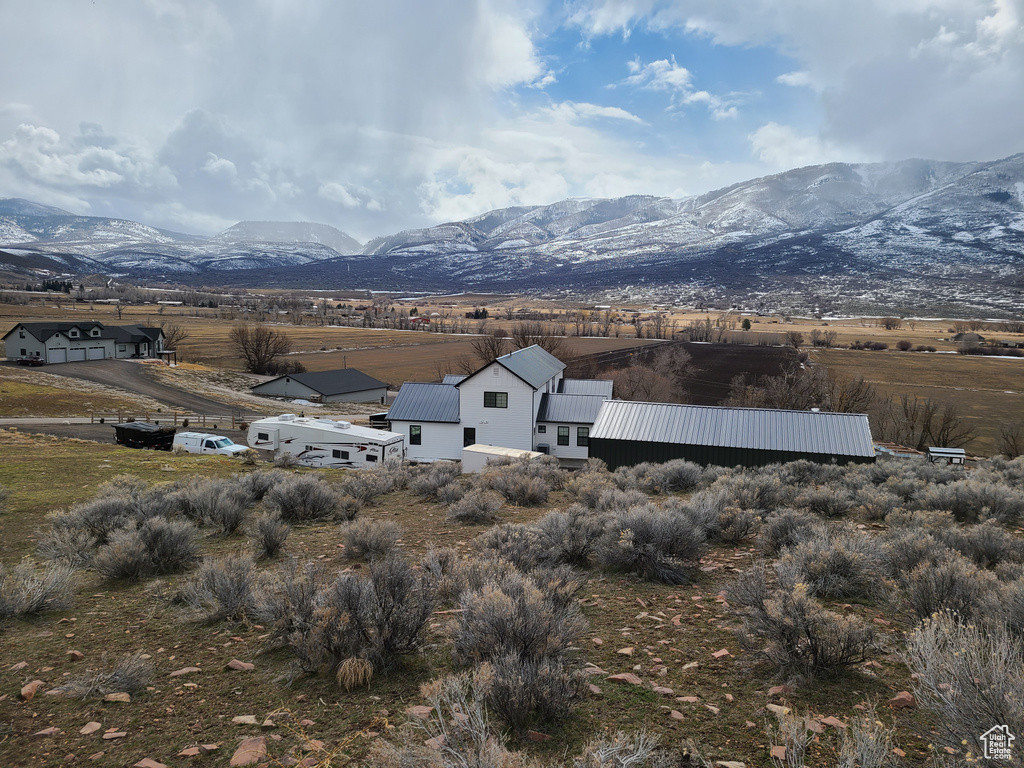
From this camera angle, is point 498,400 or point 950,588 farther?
point 498,400

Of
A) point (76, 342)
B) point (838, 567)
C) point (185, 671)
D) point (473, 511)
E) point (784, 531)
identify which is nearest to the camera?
point (185, 671)

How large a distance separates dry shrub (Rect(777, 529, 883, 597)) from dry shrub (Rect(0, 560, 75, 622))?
850 cm

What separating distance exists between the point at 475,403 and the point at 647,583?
102 feet

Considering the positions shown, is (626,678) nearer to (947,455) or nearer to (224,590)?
(224,590)

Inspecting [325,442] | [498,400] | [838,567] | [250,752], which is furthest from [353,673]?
[498,400]

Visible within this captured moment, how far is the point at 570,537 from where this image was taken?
843 cm

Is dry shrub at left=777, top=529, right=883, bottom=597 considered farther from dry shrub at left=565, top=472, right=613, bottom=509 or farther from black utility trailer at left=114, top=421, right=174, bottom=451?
black utility trailer at left=114, top=421, right=174, bottom=451

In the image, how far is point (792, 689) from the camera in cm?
465

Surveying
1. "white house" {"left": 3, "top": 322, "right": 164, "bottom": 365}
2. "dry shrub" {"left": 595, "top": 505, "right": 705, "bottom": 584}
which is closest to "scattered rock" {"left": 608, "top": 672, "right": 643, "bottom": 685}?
"dry shrub" {"left": 595, "top": 505, "right": 705, "bottom": 584}

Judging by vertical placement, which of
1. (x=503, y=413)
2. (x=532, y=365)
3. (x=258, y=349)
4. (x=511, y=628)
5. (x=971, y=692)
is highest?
(x=971, y=692)

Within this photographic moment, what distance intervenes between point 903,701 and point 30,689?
7.24m

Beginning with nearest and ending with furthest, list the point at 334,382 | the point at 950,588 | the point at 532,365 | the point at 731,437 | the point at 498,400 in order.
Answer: the point at 950,588
the point at 731,437
the point at 498,400
the point at 532,365
the point at 334,382

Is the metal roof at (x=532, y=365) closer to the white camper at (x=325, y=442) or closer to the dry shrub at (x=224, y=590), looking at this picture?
the white camper at (x=325, y=442)

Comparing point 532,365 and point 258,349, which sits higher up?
point 532,365
